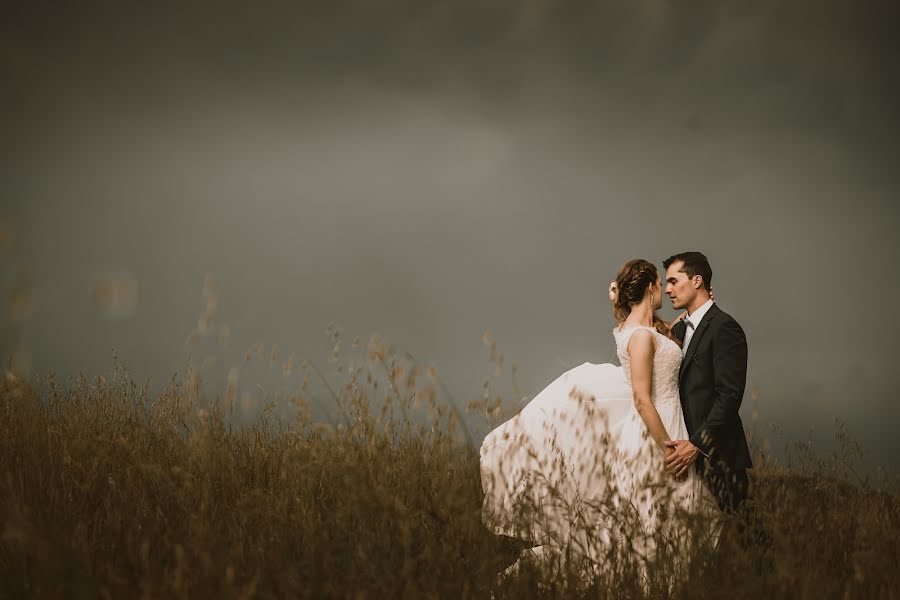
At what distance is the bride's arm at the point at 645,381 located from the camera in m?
3.61

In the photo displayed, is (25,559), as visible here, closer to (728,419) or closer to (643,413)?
(643,413)

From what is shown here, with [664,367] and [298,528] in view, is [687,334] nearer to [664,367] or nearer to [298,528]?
[664,367]

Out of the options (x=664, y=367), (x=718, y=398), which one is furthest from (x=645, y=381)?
(x=718, y=398)

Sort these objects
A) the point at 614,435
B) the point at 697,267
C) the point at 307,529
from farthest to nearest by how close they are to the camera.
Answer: the point at 697,267
the point at 614,435
the point at 307,529

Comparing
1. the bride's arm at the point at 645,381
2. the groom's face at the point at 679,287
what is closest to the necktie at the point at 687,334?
the groom's face at the point at 679,287

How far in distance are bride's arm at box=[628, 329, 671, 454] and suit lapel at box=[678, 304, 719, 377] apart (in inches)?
Result: 10.8

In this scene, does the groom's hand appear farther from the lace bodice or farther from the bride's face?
the bride's face

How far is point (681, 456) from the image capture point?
3.58m

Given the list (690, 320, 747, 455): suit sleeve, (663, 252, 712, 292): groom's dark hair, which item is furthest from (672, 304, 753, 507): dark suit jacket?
(663, 252, 712, 292): groom's dark hair

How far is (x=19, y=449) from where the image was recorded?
396cm

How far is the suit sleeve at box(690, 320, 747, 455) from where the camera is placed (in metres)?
3.63

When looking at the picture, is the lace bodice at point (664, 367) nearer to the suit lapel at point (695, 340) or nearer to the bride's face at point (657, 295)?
the suit lapel at point (695, 340)

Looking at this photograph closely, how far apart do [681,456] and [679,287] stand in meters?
1.04

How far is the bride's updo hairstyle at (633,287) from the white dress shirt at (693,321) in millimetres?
103
